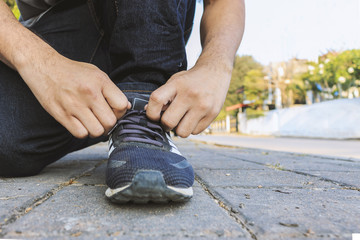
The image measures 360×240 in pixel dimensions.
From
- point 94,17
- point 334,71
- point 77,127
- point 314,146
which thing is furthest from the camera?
point 334,71

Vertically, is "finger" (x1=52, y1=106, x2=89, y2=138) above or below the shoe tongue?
below

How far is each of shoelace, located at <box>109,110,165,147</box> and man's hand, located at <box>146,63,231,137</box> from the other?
0.11 feet

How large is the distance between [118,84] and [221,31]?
0.50 meters

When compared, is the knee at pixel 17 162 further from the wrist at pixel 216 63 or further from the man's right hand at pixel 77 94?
the wrist at pixel 216 63

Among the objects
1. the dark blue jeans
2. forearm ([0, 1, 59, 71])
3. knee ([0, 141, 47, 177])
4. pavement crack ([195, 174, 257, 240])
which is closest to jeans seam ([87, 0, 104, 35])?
the dark blue jeans

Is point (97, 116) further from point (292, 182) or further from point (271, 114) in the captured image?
point (271, 114)

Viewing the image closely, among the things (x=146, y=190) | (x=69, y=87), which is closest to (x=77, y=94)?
(x=69, y=87)

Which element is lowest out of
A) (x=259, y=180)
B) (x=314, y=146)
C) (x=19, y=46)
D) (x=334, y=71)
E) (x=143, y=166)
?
(x=314, y=146)

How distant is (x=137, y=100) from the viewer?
40.7 inches

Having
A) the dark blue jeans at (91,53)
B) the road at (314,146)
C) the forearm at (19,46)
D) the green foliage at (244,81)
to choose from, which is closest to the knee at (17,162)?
the dark blue jeans at (91,53)

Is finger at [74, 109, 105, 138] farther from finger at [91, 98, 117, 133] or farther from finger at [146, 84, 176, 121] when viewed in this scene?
finger at [146, 84, 176, 121]

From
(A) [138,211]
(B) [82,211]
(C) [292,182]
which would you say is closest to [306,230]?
(A) [138,211]

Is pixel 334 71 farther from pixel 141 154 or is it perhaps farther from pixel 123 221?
pixel 123 221

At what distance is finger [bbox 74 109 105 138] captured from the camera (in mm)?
863
